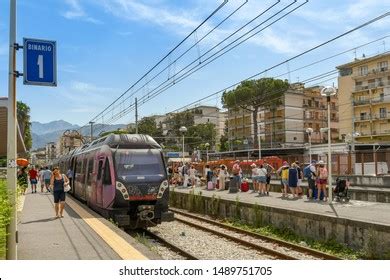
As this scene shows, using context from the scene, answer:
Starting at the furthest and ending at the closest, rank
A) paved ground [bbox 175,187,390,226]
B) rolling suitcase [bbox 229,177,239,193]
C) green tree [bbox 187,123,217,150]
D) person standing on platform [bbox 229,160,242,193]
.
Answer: green tree [bbox 187,123,217,150], rolling suitcase [bbox 229,177,239,193], person standing on platform [bbox 229,160,242,193], paved ground [bbox 175,187,390,226]

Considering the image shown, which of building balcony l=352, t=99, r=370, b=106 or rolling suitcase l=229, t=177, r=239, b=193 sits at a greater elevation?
building balcony l=352, t=99, r=370, b=106

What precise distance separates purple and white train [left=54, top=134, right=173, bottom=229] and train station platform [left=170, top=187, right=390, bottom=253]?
3.65 meters

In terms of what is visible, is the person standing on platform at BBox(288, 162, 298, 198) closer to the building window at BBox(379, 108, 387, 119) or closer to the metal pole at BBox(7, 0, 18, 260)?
the metal pole at BBox(7, 0, 18, 260)

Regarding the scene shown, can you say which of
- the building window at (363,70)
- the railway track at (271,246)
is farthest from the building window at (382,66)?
the railway track at (271,246)

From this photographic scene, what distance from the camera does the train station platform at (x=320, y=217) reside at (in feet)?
38.2

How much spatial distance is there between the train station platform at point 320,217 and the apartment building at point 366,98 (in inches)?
1803

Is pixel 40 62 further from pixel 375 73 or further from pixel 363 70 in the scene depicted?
pixel 363 70

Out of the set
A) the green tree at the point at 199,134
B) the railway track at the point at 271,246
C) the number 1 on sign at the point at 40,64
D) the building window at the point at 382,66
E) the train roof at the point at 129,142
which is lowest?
the railway track at the point at 271,246

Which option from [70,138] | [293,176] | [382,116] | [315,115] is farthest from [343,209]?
[315,115]

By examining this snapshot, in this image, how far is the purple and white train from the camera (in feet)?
45.8

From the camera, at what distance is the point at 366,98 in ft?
216

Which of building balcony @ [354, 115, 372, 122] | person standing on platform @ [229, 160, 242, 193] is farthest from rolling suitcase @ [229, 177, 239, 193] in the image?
building balcony @ [354, 115, 372, 122]

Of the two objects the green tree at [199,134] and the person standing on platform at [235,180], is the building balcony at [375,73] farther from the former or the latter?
the person standing on platform at [235,180]

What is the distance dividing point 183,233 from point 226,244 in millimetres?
2078
